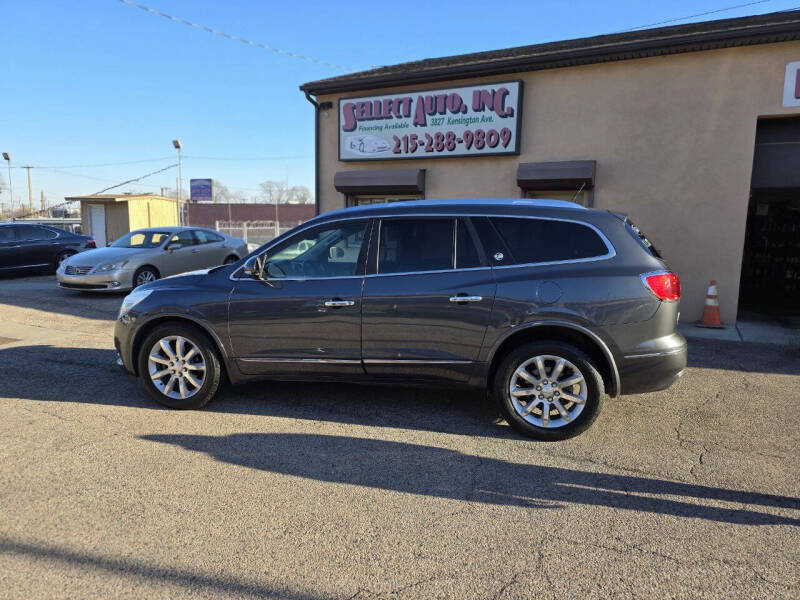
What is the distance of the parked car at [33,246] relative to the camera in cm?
1434

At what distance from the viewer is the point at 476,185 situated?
10844 millimetres

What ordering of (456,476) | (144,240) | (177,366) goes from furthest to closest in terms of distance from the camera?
(144,240), (177,366), (456,476)

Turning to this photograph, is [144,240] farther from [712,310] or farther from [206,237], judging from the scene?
[712,310]

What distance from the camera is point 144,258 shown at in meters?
11.4

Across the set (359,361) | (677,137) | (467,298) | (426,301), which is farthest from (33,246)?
(677,137)

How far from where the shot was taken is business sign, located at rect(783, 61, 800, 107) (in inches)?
328

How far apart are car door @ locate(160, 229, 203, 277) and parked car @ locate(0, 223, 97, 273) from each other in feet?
16.4

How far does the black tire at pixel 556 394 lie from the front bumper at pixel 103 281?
9.46 meters

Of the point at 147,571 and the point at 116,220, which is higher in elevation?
the point at 116,220

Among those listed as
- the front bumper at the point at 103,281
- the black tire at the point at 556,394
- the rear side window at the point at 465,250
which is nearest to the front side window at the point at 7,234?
the front bumper at the point at 103,281

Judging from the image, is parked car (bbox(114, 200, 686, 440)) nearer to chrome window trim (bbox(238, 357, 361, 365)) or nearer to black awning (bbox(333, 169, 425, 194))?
chrome window trim (bbox(238, 357, 361, 365))

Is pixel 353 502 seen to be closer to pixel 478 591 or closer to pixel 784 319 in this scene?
pixel 478 591

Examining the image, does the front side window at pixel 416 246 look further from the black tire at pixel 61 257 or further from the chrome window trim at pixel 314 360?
the black tire at pixel 61 257

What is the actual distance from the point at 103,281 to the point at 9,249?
557cm
